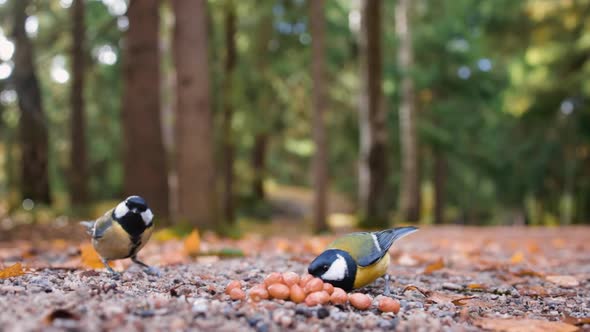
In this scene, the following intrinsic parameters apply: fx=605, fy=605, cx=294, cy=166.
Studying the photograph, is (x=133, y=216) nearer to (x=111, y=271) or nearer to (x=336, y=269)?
(x=111, y=271)

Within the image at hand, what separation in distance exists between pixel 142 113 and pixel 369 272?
7065 millimetres

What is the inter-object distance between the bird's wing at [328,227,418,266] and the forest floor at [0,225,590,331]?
0.29 meters

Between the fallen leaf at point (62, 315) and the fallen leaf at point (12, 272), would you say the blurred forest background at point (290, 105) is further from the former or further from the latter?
the fallen leaf at point (62, 315)

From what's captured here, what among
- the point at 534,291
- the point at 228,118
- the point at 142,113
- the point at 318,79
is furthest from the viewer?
the point at 228,118

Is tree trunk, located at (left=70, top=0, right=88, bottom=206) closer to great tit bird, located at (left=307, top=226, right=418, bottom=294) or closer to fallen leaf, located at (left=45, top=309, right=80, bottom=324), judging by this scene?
great tit bird, located at (left=307, top=226, right=418, bottom=294)

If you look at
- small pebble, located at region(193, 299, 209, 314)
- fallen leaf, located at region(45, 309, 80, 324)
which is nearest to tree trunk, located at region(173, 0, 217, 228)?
small pebble, located at region(193, 299, 209, 314)

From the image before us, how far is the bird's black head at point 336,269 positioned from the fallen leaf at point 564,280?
1.80 meters

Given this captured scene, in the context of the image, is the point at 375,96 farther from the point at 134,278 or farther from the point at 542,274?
the point at 134,278

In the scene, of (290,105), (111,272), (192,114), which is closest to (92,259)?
(111,272)

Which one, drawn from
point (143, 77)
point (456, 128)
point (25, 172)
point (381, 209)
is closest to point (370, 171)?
point (381, 209)

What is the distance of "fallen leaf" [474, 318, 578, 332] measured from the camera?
8.29 ft

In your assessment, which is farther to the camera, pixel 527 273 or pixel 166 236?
pixel 166 236

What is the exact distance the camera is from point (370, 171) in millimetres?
12242

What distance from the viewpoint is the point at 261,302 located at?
278cm
